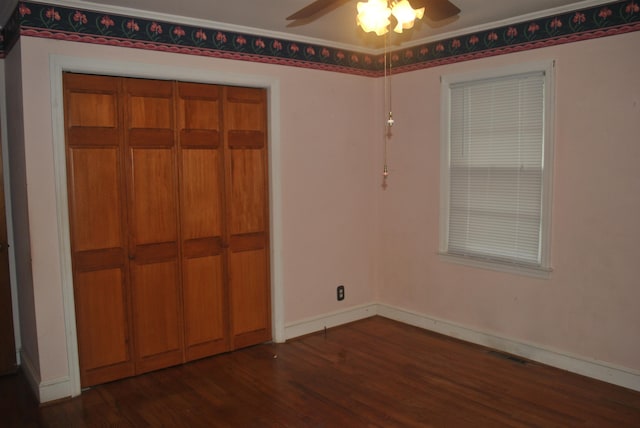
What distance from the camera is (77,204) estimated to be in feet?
11.1

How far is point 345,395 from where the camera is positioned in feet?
11.1

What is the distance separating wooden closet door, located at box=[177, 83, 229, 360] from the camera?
3.80m

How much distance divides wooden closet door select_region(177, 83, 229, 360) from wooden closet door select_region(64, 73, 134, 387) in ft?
1.52

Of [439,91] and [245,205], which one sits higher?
[439,91]

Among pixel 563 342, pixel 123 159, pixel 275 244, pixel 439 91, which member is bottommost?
pixel 563 342

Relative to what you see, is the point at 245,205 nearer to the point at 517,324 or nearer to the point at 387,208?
the point at 387,208

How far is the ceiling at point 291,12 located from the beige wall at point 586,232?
0.95 feet

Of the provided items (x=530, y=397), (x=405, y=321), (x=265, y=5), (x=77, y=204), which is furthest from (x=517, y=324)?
(x=77, y=204)

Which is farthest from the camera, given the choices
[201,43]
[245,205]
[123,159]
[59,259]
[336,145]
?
[336,145]

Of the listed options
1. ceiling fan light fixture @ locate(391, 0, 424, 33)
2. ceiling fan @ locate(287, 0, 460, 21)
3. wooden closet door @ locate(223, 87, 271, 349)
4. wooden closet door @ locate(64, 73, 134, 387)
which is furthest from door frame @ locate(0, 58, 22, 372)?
ceiling fan light fixture @ locate(391, 0, 424, 33)

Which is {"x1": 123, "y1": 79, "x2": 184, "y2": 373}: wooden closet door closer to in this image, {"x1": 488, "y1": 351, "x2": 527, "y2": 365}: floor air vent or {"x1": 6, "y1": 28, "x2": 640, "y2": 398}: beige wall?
{"x1": 6, "y1": 28, "x2": 640, "y2": 398}: beige wall

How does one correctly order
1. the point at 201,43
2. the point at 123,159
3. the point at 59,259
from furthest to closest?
the point at 201,43 → the point at 123,159 → the point at 59,259

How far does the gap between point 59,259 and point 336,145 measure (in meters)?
2.50

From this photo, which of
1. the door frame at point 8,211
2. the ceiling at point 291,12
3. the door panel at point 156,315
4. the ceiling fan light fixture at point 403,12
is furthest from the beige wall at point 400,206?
the ceiling fan light fixture at point 403,12
